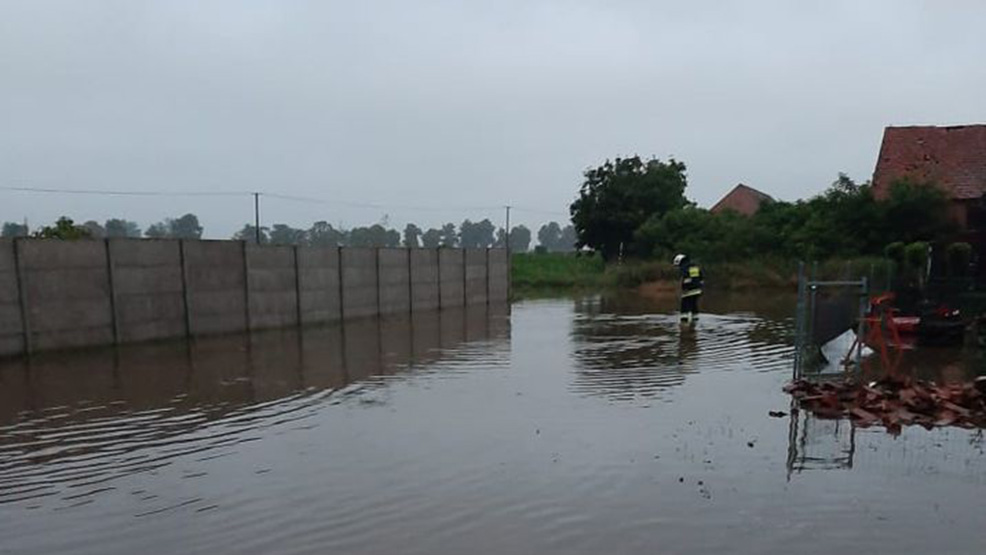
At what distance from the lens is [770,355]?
1249cm

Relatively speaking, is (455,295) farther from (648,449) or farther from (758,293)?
(648,449)

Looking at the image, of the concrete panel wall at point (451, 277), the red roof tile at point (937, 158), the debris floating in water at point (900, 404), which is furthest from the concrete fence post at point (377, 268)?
the red roof tile at point (937, 158)

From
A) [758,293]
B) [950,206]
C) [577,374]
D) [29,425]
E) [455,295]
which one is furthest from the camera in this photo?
[758,293]

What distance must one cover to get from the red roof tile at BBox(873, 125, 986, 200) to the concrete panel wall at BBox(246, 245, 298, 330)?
21.8m

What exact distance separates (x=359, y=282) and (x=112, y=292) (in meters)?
6.53

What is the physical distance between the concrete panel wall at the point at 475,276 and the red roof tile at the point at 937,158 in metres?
15.0

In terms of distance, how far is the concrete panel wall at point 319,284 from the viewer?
1753 centimetres

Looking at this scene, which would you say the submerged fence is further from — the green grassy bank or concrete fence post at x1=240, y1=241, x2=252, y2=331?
the green grassy bank

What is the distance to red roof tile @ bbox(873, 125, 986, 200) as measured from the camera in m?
27.8

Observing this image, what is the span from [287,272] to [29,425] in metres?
9.35

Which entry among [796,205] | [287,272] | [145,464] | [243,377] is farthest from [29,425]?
[796,205]

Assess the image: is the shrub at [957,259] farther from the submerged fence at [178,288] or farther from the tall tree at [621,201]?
the tall tree at [621,201]

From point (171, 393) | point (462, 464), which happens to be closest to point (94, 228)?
point (171, 393)

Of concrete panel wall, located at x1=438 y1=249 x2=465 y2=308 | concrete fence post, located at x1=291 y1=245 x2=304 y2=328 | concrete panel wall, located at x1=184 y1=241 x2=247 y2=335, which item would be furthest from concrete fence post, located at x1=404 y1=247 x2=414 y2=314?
concrete panel wall, located at x1=184 y1=241 x2=247 y2=335
